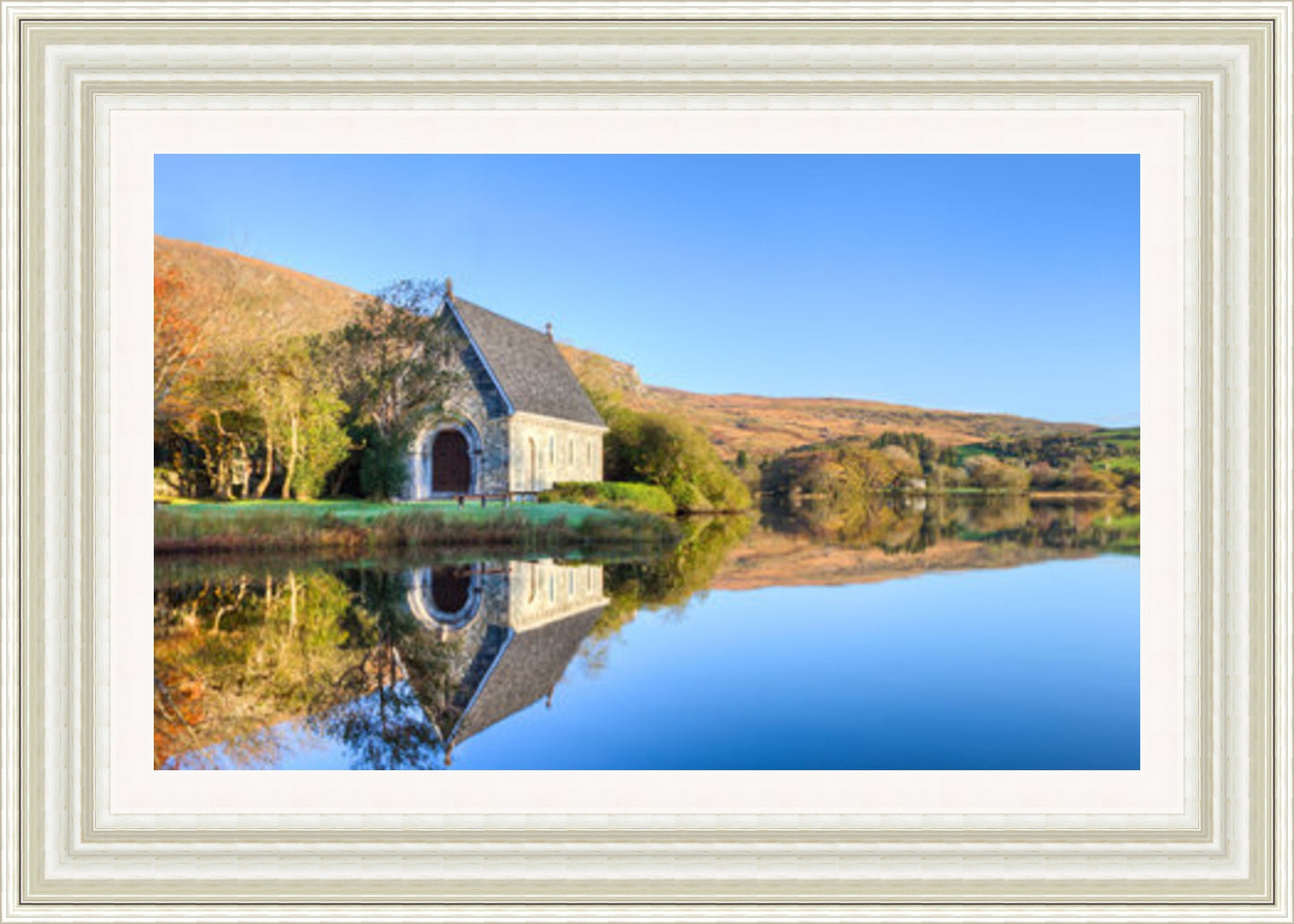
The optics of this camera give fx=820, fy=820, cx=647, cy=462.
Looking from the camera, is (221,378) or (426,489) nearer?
(221,378)

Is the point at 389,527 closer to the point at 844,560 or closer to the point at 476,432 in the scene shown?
the point at 476,432

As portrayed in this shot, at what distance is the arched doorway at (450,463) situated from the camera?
16.2 meters

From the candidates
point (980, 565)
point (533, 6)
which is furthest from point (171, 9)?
point (980, 565)

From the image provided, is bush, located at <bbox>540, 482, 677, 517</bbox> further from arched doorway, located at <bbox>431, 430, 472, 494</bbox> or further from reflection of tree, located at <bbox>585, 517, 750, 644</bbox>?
reflection of tree, located at <bbox>585, 517, 750, 644</bbox>

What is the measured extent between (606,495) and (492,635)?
926 centimetres

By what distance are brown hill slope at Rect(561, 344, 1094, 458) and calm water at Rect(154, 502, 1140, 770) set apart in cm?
494

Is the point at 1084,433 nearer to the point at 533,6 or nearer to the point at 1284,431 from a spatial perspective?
the point at 1284,431

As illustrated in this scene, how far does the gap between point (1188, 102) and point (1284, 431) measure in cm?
132

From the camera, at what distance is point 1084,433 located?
1447cm

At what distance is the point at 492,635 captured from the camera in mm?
6582

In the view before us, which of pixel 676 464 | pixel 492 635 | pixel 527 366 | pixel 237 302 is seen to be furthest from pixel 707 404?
pixel 492 635

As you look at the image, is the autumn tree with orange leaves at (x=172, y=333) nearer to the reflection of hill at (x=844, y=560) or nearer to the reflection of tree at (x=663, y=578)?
the reflection of tree at (x=663, y=578)

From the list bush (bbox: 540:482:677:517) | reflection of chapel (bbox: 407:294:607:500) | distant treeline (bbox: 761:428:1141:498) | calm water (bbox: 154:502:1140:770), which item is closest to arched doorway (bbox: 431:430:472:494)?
reflection of chapel (bbox: 407:294:607:500)

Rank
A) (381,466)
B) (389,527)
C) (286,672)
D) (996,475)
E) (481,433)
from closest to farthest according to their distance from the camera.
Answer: (286,672) → (389,527) → (381,466) → (481,433) → (996,475)
